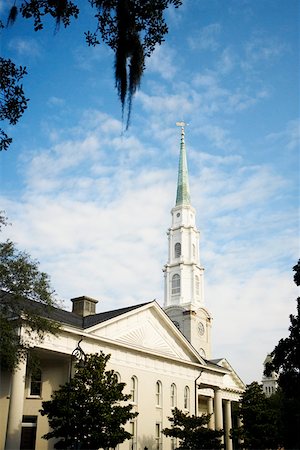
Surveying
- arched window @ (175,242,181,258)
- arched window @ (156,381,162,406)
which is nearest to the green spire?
arched window @ (175,242,181,258)

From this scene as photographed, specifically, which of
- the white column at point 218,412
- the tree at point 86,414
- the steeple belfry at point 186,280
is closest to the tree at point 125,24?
the tree at point 86,414

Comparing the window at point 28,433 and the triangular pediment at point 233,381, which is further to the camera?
the triangular pediment at point 233,381

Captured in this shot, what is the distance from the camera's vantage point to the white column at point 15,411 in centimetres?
2431

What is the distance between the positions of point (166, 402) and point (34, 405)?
996 cm

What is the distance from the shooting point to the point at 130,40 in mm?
8828

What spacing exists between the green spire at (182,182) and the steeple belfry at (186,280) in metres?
0.15

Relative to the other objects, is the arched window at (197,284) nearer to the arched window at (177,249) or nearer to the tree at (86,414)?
the arched window at (177,249)

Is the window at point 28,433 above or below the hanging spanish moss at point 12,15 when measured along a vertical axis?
below

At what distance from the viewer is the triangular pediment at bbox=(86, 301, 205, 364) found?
32.6 meters

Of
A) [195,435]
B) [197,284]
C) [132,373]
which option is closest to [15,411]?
[132,373]

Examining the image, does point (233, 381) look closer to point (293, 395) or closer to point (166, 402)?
point (166, 402)

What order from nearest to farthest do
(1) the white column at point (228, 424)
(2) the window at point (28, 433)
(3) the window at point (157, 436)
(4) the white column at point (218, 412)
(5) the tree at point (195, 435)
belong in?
(5) the tree at point (195, 435)
(2) the window at point (28, 433)
(3) the window at point (157, 436)
(4) the white column at point (218, 412)
(1) the white column at point (228, 424)

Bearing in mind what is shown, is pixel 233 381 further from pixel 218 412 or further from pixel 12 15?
pixel 12 15

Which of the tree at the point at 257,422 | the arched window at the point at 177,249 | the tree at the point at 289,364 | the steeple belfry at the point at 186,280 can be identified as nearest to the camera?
the tree at the point at 289,364
